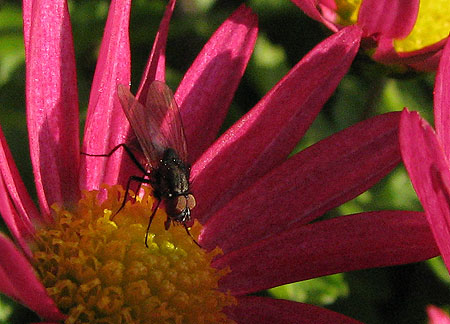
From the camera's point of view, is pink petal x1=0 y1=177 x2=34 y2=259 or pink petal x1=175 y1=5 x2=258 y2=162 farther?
pink petal x1=175 y1=5 x2=258 y2=162

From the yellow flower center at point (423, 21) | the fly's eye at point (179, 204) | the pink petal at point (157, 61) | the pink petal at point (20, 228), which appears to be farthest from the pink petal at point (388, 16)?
the pink petal at point (20, 228)

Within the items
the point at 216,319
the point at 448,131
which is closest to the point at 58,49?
the point at 216,319

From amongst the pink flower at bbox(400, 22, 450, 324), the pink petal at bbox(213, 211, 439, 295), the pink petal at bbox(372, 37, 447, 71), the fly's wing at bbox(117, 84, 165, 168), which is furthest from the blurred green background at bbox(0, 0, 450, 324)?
the pink flower at bbox(400, 22, 450, 324)

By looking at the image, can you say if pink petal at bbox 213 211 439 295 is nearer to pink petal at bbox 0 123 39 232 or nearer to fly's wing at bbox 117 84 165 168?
fly's wing at bbox 117 84 165 168

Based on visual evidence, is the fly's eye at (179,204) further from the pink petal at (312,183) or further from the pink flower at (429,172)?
the pink flower at (429,172)

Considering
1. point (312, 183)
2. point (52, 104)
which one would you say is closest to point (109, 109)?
point (52, 104)

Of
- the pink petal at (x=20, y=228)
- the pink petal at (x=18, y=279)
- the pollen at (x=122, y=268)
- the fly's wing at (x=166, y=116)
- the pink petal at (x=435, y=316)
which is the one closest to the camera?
the pink petal at (x=18, y=279)

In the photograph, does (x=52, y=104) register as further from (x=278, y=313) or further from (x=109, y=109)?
(x=278, y=313)
